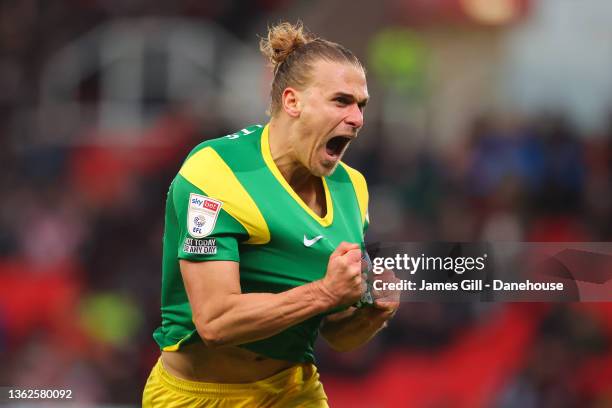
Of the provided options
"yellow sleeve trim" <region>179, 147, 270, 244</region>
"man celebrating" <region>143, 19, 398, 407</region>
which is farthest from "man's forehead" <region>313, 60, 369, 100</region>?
"yellow sleeve trim" <region>179, 147, 270, 244</region>

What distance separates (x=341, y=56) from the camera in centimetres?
347

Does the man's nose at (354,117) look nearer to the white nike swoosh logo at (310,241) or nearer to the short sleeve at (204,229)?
the white nike swoosh logo at (310,241)

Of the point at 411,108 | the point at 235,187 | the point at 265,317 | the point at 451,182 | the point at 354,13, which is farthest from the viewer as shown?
the point at 354,13

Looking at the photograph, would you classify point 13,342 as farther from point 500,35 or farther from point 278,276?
point 278,276

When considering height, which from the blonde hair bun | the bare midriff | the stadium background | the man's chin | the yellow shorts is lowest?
the yellow shorts

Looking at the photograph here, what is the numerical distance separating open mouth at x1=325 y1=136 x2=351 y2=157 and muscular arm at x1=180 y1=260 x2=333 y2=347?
514mm

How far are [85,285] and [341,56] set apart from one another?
558cm

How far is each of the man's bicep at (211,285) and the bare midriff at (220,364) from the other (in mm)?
329

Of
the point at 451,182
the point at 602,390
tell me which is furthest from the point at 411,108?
the point at 602,390

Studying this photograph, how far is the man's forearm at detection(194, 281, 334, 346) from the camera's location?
3.15m

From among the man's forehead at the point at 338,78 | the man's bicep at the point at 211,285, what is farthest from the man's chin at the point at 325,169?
the man's bicep at the point at 211,285

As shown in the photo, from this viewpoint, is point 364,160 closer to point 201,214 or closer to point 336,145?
point 336,145

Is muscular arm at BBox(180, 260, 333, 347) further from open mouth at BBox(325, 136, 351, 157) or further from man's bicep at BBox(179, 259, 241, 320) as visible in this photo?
open mouth at BBox(325, 136, 351, 157)

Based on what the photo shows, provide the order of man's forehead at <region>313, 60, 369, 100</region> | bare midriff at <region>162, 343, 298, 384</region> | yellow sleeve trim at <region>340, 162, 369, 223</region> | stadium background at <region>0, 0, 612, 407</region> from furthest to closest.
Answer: stadium background at <region>0, 0, 612, 407</region>, yellow sleeve trim at <region>340, 162, 369, 223</region>, bare midriff at <region>162, 343, 298, 384</region>, man's forehead at <region>313, 60, 369, 100</region>
